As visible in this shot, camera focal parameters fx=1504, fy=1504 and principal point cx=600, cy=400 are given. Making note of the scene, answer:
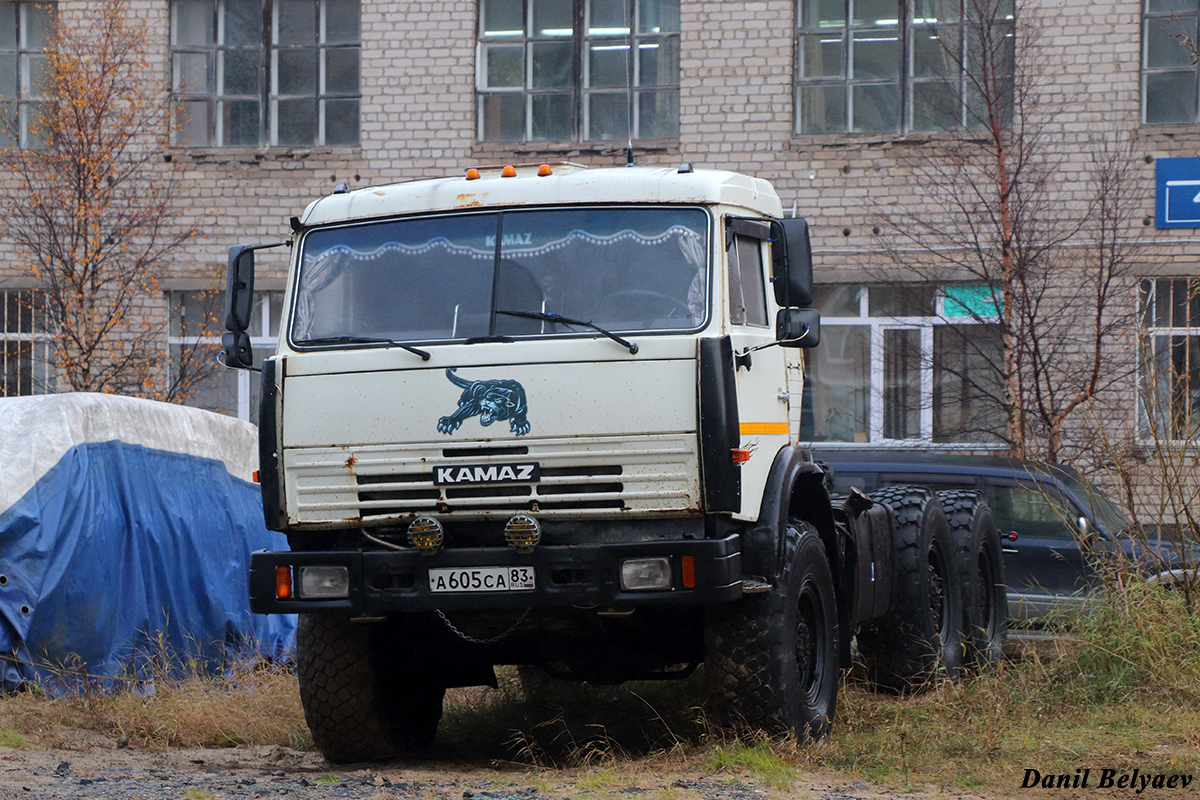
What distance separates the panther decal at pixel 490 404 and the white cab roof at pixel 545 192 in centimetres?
88

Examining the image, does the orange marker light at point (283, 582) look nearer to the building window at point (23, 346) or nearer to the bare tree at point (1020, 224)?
the bare tree at point (1020, 224)

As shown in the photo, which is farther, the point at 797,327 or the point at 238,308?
the point at 238,308

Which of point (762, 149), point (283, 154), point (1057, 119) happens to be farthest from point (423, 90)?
point (1057, 119)

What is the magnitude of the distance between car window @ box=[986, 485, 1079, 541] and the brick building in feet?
21.7

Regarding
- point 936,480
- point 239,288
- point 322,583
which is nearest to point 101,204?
point 936,480

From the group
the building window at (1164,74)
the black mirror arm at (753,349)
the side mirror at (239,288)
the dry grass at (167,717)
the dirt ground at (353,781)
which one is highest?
the building window at (1164,74)

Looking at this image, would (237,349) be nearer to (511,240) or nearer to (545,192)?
(511,240)

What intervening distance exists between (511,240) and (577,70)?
1353 cm

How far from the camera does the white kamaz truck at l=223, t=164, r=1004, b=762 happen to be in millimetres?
6129

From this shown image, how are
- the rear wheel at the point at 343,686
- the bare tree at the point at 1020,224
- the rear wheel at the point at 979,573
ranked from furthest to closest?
the bare tree at the point at 1020,224, the rear wheel at the point at 979,573, the rear wheel at the point at 343,686

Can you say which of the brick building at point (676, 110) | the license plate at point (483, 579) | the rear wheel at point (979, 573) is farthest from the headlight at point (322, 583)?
the brick building at point (676, 110)

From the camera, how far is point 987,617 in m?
10.3

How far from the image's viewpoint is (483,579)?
6.17 m

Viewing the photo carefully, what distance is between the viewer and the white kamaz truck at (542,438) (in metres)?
6.13
